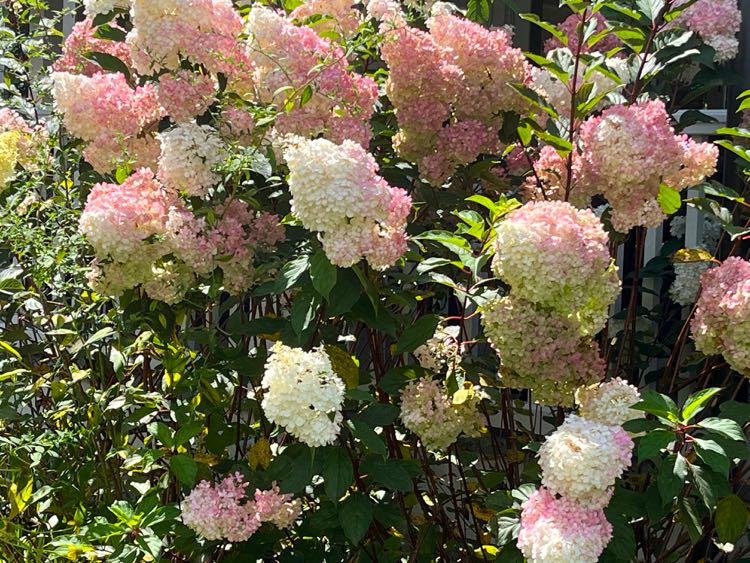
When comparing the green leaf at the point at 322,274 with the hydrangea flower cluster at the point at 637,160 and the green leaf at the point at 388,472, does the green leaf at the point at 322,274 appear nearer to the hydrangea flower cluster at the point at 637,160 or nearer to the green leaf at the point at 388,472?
the green leaf at the point at 388,472

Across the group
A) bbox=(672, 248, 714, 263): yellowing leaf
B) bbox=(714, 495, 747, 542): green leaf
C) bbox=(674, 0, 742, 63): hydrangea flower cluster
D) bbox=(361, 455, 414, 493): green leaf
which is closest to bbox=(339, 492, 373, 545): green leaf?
bbox=(361, 455, 414, 493): green leaf

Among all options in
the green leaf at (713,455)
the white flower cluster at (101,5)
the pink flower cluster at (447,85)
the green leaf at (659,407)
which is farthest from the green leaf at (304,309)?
the white flower cluster at (101,5)

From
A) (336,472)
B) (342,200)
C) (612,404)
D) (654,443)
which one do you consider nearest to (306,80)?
(342,200)

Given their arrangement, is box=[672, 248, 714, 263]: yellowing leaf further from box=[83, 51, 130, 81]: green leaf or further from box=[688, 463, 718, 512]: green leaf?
box=[83, 51, 130, 81]: green leaf

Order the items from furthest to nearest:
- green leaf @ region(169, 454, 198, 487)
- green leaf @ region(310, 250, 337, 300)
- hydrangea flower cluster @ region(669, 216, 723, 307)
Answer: hydrangea flower cluster @ region(669, 216, 723, 307), green leaf @ region(169, 454, 198, 487), green leaf @ region(310, 250, 337, 300)

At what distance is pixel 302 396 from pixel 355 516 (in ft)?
1.53

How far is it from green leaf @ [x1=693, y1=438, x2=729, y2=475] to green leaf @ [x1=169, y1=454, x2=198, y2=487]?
1.11 meters

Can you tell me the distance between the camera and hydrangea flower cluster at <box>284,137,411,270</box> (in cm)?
189

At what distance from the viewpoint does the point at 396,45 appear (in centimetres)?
236

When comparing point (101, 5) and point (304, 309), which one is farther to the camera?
point (101, 5)

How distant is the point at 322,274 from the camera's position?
6.51 feet

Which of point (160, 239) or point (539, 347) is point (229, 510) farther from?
point (539, 347)

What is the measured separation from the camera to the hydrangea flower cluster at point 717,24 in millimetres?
2855

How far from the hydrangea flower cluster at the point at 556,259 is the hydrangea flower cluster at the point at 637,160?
0.25 metres
